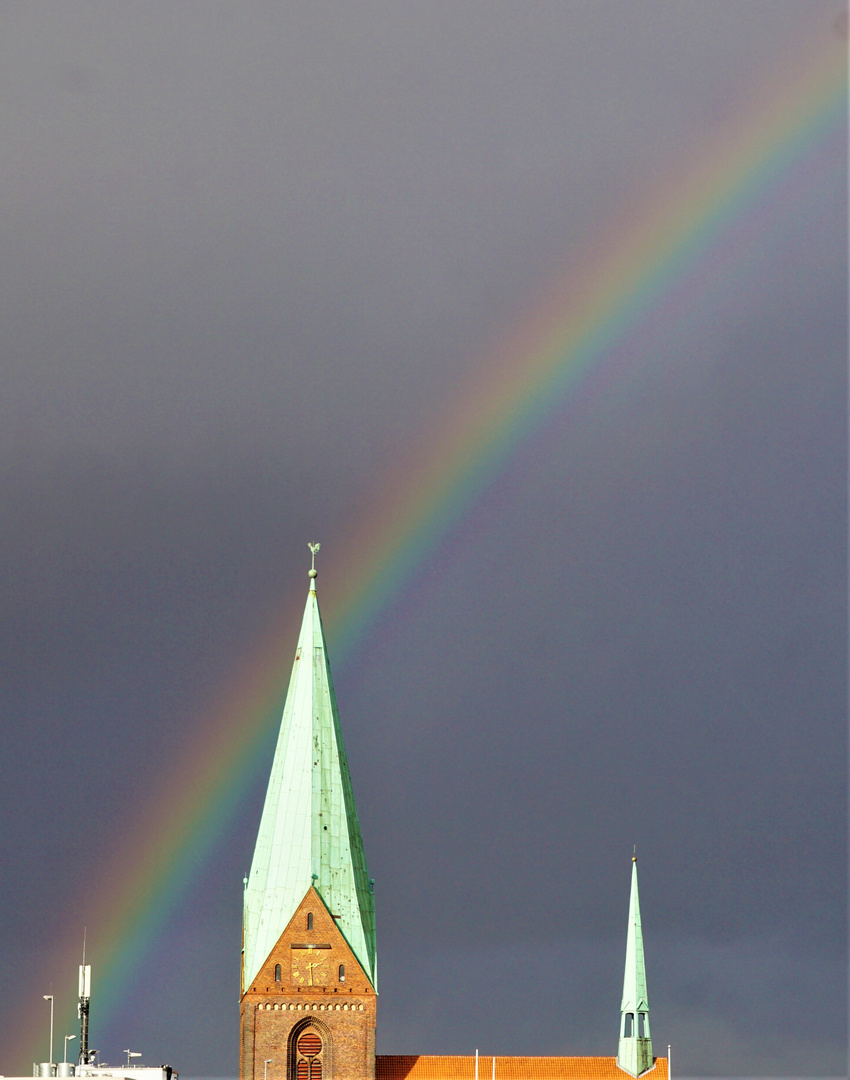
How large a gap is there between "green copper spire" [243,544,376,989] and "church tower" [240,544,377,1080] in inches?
2.0

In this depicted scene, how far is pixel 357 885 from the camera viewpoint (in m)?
147

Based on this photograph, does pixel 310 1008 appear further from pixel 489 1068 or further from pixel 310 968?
pixel 489 1068

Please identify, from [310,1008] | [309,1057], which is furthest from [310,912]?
[309,1057]

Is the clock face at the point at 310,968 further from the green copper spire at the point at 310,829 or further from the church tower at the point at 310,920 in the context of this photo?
the green copper spire at the point at 310,829

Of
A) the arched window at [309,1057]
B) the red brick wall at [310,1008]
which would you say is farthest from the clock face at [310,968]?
the arched window at [309,1057]

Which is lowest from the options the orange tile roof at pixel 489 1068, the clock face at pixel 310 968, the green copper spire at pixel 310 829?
the orange tile roof at pixel 489 1068

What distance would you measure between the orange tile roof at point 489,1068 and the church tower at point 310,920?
4853 millimetres

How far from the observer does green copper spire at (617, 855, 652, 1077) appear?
154 metres

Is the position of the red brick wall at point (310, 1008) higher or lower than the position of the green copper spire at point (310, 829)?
lower

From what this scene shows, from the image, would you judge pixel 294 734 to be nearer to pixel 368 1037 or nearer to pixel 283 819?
pixel 283 819

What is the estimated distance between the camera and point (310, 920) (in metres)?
147

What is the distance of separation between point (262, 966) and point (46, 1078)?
50.1 ft

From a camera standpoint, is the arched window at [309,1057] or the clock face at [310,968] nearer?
the clock face at [310,968]

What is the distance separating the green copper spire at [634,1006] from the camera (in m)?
154
